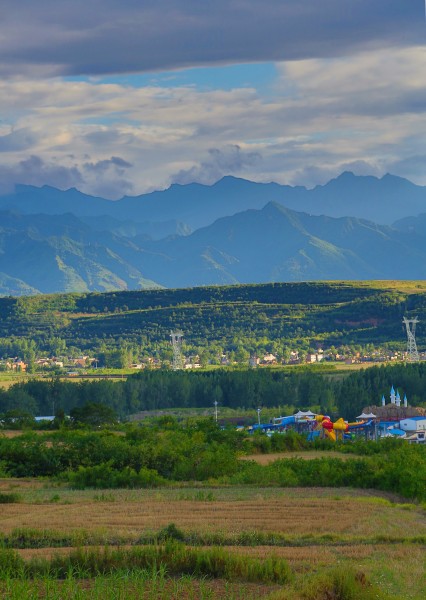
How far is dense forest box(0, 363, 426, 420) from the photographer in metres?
88.7

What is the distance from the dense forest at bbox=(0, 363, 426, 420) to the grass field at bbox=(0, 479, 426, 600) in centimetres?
5123

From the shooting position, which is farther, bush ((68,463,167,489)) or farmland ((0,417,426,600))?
bush ((68,463,167,489))

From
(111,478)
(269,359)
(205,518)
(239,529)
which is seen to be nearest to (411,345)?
(269,359)

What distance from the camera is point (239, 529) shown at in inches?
1014

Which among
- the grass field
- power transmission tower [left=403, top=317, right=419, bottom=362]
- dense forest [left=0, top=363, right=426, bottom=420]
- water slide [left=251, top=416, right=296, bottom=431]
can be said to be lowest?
the grass field

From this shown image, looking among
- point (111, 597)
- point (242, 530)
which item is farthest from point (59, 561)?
point (242, 530)

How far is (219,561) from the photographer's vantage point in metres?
18.7

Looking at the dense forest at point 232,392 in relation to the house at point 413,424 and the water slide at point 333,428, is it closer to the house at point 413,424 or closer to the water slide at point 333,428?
the house at point 413,424

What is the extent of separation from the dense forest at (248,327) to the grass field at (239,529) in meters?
114

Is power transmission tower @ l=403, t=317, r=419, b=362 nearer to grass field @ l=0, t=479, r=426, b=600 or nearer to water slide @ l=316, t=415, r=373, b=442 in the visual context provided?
water slide @ l=316, t=415, r=373, b=442

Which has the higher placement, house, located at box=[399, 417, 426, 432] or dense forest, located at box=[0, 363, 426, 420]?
dense forest, located at box=[0, 363, 426, 420]

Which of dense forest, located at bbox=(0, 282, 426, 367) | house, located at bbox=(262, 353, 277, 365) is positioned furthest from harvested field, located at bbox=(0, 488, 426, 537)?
dense forest, located at bbox=(0, 282, 426, 367)

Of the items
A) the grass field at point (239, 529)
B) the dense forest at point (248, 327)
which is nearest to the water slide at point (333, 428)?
the grass field at point (239, 529)

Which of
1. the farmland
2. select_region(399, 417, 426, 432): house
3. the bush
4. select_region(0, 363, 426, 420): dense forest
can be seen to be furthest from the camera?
select_region(0, 363, 426, 420): dense forest
